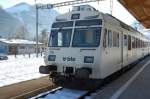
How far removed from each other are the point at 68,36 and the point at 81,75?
2.00 m

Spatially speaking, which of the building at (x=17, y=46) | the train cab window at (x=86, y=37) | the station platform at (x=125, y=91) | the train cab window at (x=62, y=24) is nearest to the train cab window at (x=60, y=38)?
the train cab window at (x=62, y=24)

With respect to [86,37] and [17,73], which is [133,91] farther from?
[17,73]

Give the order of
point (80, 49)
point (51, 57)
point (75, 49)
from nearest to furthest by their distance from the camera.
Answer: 1. point (80, 49)
2. point (75, 49)
3. point (51, 57)

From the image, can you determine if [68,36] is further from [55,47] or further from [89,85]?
[89,85]

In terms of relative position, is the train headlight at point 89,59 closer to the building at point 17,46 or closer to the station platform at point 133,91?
the station platform at point 133,91

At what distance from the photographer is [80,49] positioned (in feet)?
37.4

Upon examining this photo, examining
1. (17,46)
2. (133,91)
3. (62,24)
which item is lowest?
(133,91)

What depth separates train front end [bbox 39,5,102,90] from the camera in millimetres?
11164

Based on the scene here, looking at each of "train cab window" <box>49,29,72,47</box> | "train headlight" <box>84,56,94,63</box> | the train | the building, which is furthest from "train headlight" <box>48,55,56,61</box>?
the building

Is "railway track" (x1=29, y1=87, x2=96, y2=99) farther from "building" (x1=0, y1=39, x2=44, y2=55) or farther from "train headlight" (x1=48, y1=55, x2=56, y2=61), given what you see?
"building" (x1=0, y1=39, x2=44, y2=55)

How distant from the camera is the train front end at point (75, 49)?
1116 centimetres

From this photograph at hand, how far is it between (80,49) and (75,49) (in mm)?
216

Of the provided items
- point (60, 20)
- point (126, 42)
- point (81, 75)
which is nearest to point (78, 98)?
point (81, 75)

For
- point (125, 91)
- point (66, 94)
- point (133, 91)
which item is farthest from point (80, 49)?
point (133, 91)
